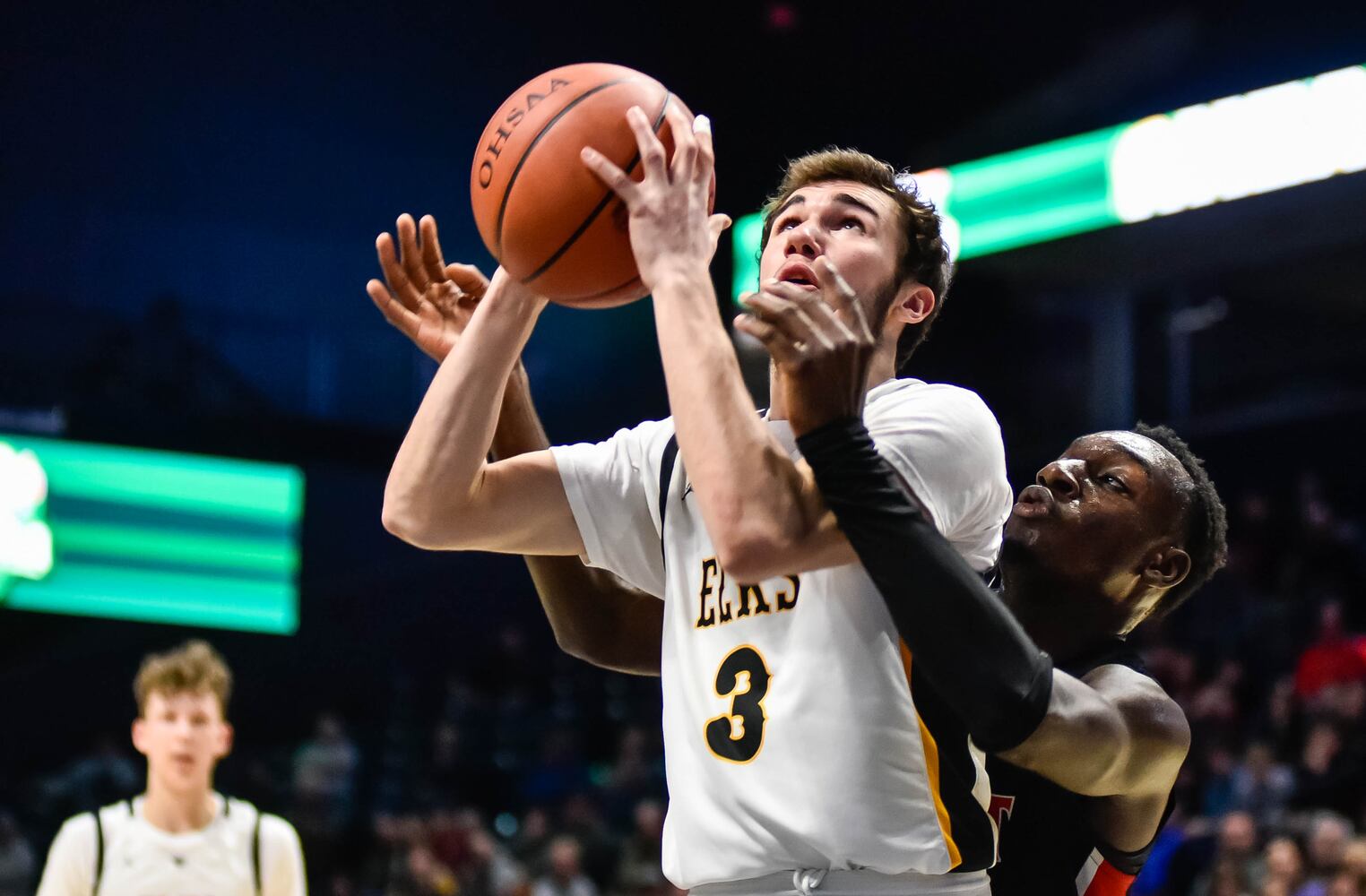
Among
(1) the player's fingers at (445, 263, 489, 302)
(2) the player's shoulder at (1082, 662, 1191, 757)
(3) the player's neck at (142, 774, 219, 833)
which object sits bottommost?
(3) the player's neck at (142, 774, 219, 833)

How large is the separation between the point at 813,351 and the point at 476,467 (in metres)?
0.80

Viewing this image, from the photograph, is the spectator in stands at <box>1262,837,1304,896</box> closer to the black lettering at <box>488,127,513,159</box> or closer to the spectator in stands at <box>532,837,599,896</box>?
the spectator in stands at <box>532,837,599,896</box>

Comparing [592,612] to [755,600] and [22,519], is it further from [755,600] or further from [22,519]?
[22,519]

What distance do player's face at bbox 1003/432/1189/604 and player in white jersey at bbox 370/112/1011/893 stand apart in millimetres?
379

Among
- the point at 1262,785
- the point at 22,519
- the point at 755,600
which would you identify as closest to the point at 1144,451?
the point at 755,600

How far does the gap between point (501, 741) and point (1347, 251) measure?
7.80 m

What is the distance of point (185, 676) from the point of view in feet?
20.3

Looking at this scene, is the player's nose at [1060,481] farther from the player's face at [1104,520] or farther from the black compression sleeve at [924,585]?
the black compression sleeve at [924,585]

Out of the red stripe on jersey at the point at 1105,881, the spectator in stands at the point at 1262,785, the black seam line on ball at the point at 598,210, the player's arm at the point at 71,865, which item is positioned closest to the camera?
the black seam line on ball at the point at 598,210

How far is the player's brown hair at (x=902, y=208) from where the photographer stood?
3023mm

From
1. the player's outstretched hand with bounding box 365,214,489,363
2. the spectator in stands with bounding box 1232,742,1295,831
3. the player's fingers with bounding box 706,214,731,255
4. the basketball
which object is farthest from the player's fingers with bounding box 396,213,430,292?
the spectator in stands with bounding box 1232,742,1295,831

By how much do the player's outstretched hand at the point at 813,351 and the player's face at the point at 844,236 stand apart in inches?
14.5

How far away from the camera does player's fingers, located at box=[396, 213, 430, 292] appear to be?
3354 mm

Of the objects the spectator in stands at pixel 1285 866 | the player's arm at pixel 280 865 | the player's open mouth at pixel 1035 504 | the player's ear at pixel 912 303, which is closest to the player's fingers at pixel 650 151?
the player's ear at pixel 912 303
